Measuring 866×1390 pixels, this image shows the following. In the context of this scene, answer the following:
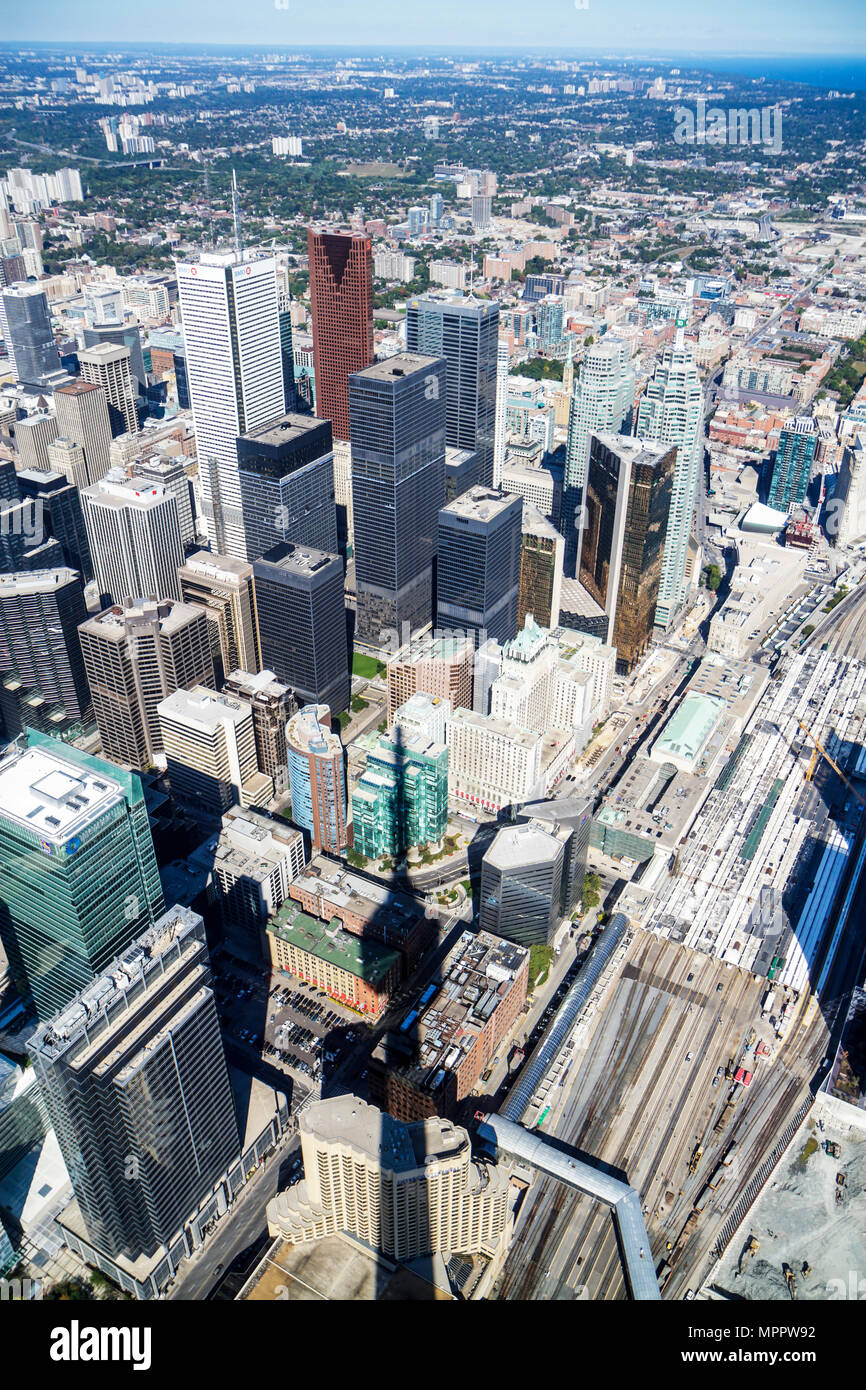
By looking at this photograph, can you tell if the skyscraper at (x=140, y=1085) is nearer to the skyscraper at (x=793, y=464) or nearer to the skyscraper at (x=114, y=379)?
the skyscraper at (x=114, y=379)

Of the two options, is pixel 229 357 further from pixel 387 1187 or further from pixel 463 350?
pixel 387 1187

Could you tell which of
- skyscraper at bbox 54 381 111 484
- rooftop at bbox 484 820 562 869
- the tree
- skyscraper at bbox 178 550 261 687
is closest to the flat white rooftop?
rooftop at bbox 484 820 562 869

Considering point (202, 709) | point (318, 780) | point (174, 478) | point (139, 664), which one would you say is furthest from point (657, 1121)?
point (174, 478)

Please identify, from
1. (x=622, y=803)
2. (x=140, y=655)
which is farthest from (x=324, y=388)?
(x=622, y=803)

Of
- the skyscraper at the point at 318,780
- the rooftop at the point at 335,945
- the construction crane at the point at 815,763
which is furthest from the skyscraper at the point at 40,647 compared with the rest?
the construction crane at the point at 815,763

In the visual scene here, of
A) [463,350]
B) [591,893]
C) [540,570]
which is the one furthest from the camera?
[463,350]
